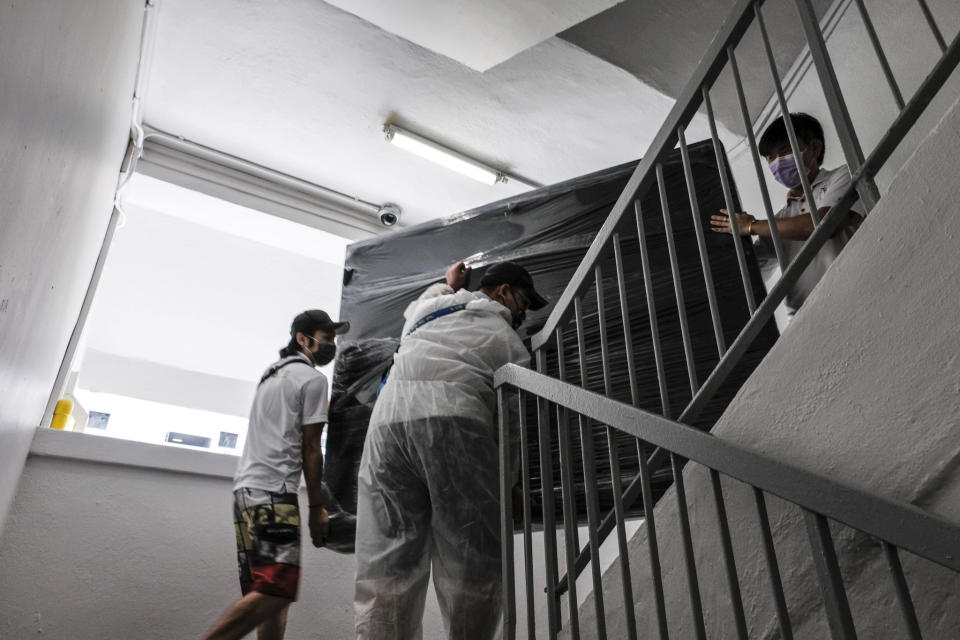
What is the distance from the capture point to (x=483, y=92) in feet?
11.8

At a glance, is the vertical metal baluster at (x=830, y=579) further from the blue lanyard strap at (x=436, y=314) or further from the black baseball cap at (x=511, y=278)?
the black baseball cap at (x=511, y=278)

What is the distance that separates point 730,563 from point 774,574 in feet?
0.24

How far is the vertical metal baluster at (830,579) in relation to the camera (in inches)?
36.0

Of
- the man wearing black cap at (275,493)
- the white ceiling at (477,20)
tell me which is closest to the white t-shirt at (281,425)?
the man wearing black cap at (275,493)

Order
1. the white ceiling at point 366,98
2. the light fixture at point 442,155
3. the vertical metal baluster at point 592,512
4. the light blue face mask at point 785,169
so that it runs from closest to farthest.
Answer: the vertical metal baluster at point 592,512 → the light blue face mask at point 785,169 → the white ceiling at point 366,98 → the light fixture at point 442,155

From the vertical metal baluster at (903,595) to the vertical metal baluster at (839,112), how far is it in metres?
0.58

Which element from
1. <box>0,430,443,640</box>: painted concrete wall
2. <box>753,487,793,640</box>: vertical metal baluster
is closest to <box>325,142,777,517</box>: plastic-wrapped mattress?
<box>0,430,443,640</box>: painted concrete wall

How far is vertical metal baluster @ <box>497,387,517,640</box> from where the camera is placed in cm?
145

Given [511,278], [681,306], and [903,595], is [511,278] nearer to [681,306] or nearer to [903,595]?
[681,306]

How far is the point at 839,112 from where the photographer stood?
1.29 metres

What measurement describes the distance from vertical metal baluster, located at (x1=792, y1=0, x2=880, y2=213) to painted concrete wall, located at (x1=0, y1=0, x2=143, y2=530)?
4.69 ft

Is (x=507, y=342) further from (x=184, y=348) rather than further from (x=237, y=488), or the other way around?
(x=184, y=348)

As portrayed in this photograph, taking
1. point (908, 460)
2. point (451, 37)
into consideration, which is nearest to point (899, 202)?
point (908, 460)

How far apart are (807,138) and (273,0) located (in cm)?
241
